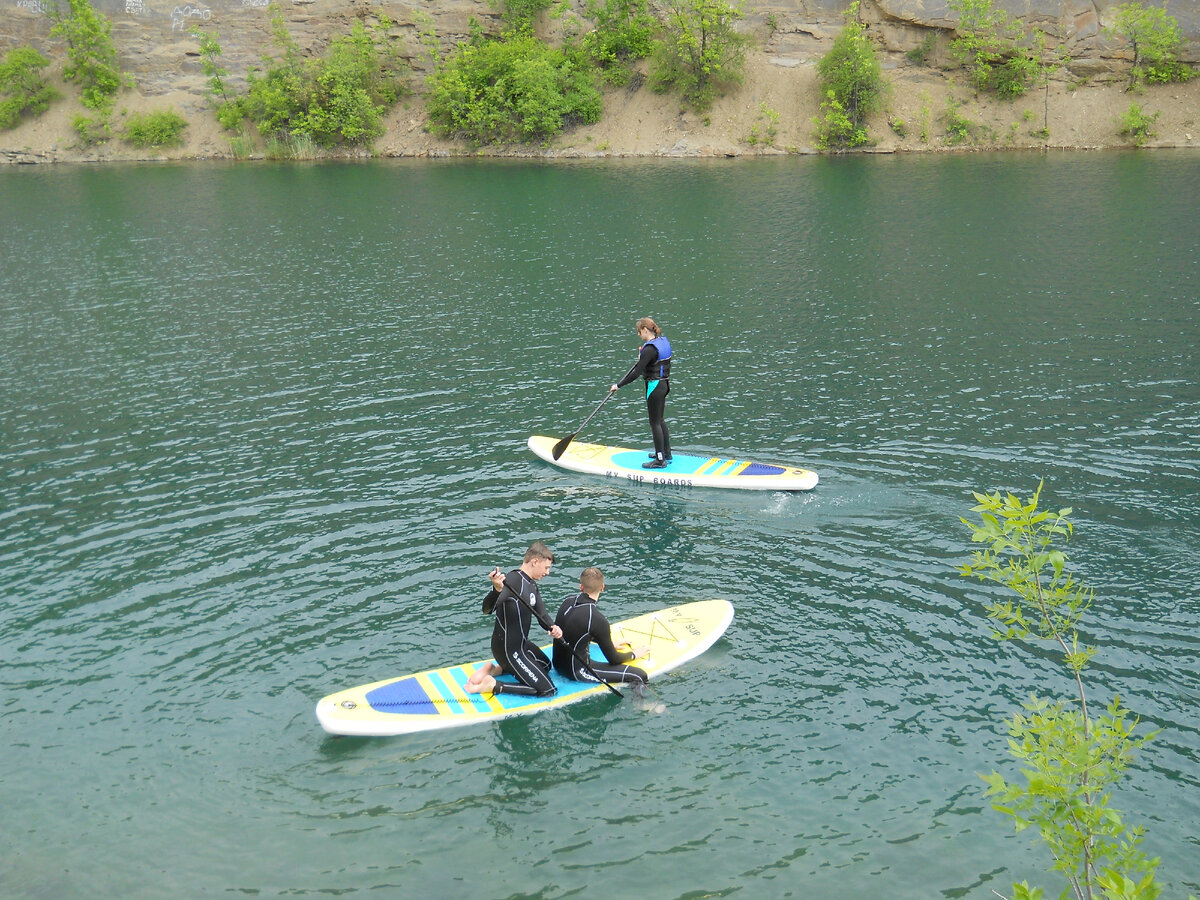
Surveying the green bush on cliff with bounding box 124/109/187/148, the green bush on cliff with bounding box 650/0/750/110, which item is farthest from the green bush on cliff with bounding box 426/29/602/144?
the green bush on cliff with bounding box 124/109/187/148

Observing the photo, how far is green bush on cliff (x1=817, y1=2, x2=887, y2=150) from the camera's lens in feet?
203

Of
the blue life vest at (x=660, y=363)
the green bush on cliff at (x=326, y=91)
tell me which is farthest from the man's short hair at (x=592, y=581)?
the green bush on cliff at (x=326, y=91)

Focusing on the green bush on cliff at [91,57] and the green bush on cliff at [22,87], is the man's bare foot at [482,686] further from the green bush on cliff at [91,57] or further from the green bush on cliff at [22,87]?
the green bush on cliff at [22,87]

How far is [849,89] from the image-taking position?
205 ft

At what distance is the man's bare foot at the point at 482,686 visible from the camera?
11.5 meters

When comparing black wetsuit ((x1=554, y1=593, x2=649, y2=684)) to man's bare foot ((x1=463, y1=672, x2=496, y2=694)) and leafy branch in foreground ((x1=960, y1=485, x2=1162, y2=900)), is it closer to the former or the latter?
man's bare foot ((x1=463, y1=672, x2=496, y2=694))

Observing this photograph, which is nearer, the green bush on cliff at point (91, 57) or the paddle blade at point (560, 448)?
the paddle blade at point (560, 448)

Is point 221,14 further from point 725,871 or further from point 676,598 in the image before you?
point 725,871

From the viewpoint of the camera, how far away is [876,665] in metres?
12.1

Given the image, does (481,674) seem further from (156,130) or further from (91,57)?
(91,57)

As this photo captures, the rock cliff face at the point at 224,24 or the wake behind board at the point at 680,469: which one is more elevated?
the rock cliff face at the point at 224,24

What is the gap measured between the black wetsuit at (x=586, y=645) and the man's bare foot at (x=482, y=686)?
909mm

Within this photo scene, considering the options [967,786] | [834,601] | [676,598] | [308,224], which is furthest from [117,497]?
[308,224]

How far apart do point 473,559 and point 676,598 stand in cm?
349
